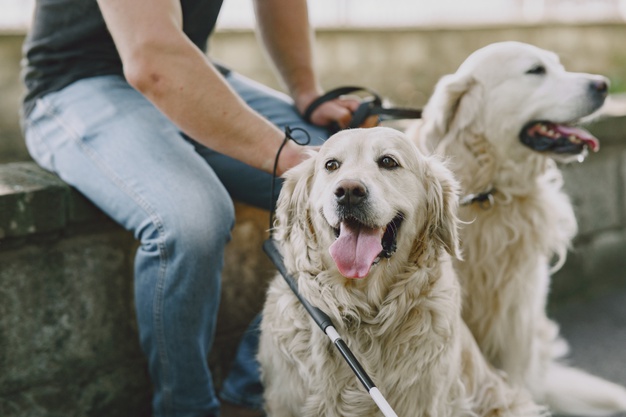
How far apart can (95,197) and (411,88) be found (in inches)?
227

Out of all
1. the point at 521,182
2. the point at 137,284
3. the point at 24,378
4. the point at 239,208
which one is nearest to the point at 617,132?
the point at 521,182

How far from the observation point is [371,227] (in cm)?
197

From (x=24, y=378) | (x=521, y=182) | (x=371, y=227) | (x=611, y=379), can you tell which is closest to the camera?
(x=371, y=227)

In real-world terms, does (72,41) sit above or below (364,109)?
above

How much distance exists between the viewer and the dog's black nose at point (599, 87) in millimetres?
2715

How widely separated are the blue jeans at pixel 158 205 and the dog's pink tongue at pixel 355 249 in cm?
46

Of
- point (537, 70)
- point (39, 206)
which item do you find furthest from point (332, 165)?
point (537, 70)

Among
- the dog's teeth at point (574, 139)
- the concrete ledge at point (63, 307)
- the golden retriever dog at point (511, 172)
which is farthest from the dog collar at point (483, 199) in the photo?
the concrete ledge at point (63, 307)

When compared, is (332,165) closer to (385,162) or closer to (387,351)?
(385,162)

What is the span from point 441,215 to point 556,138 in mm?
839

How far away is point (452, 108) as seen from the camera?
2.81 m

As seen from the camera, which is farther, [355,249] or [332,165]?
[332,165]

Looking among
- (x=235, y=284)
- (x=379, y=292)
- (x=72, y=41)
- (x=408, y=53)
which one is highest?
(x=72, y=41)

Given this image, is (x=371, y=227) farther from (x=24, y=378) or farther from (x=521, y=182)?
(x=24, y=378)
